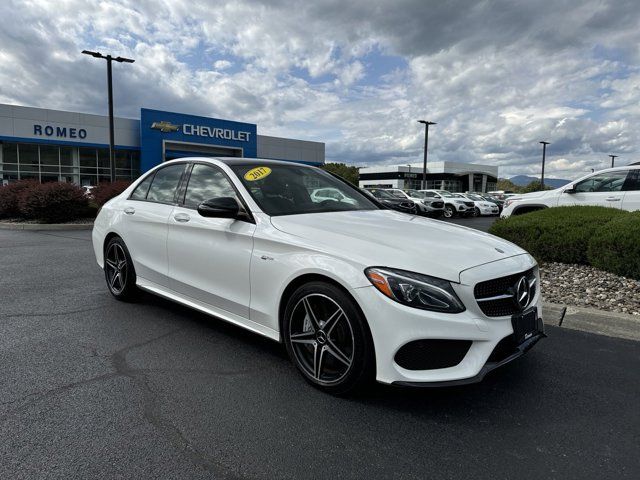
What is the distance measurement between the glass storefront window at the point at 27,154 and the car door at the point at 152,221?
119 feet

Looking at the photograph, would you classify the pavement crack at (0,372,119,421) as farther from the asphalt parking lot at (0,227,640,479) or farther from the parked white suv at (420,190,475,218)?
the parked white suv at (420,190,475,218)

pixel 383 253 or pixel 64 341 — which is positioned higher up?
pixel 383 253

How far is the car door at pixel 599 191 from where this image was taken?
9344 mm

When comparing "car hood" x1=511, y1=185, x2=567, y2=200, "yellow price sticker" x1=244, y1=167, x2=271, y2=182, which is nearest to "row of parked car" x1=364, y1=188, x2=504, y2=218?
"car hood" x1=511, y1=185, x2=567, y2=200

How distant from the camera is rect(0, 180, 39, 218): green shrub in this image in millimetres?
15250

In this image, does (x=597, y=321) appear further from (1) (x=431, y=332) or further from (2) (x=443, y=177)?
(2) (x=443, y=177)

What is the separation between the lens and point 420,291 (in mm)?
2543

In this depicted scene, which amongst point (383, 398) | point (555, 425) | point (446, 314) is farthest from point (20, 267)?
point (555, 425)

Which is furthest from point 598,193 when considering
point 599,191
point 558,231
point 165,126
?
point 165,126

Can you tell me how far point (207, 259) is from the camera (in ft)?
12.1

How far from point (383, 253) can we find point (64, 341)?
285cm

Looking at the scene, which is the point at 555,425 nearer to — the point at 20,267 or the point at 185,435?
the point at 185,435

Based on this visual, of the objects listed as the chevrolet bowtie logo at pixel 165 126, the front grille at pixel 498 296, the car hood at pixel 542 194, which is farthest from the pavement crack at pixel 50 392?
the chevrolet bowtie logo at pixel 165 126

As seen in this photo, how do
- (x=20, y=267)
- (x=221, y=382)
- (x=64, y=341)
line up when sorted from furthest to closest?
1. (x=20, y=267)
2. (x=64, y=341)
3. (x=221, y=382)
